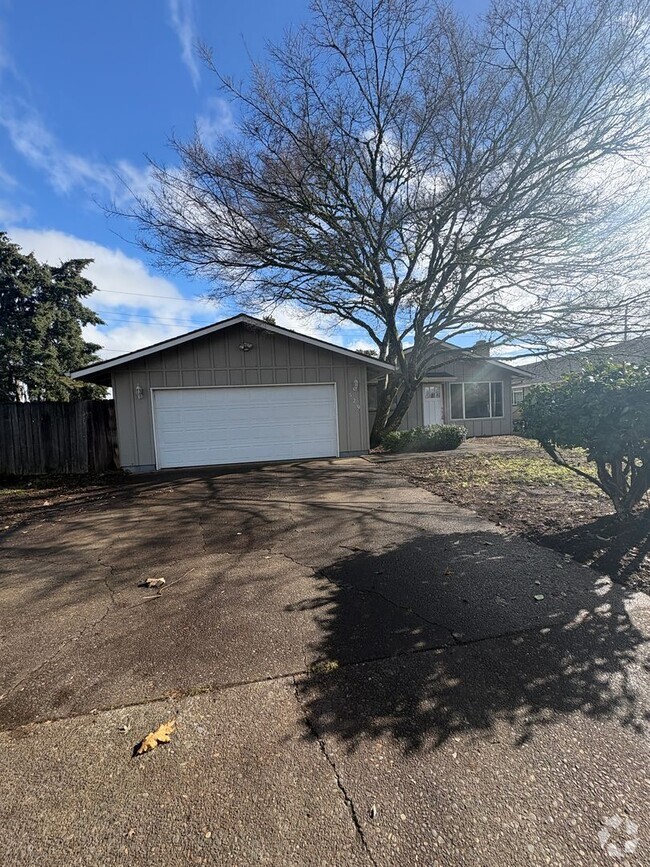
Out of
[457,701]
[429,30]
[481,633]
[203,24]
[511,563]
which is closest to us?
[457,701]

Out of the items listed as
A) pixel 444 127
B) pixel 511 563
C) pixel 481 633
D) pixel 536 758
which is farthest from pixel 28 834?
pixel 444 127

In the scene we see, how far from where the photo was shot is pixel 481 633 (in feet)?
9.41

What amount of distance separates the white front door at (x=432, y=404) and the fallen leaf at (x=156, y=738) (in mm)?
17767

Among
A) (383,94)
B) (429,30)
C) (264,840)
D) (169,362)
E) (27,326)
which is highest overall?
(429,30)

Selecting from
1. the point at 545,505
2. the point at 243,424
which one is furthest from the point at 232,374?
the point at 545,505

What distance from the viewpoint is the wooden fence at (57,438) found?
11.1 m

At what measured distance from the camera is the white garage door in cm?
1145

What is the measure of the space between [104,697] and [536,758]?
2139mm

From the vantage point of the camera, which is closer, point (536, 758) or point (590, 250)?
point (536, 758)

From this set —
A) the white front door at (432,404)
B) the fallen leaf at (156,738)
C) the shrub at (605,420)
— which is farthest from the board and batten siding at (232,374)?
the fallen leaf at (156,738)

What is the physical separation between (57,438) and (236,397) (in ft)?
15.3

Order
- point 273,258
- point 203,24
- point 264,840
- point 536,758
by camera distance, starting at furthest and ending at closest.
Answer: point 273,258 → point 203,24 → point 536,758 → point 264,840

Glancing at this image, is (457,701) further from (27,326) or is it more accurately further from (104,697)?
(27,326)

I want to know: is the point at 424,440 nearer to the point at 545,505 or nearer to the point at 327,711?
the point at 545,505
